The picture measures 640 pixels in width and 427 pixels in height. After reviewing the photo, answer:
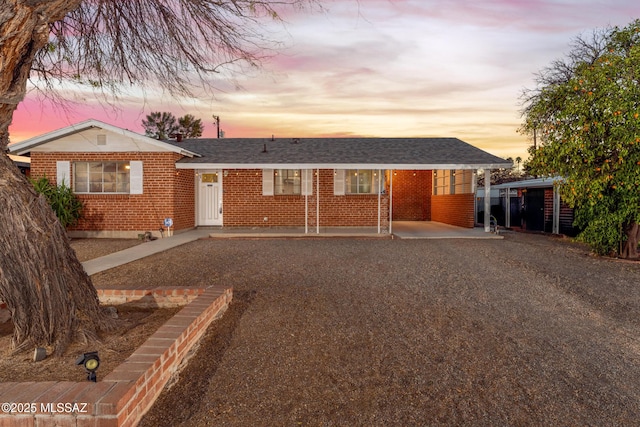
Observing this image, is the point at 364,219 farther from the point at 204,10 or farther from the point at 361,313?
the point at 204,10

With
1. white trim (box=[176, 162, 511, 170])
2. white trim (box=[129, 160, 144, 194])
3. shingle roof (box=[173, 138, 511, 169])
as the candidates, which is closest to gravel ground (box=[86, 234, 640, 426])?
white trim (box=[176, 162, 511, 170])

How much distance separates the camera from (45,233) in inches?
142

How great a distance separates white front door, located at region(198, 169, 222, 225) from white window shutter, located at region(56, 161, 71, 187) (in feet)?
14.7

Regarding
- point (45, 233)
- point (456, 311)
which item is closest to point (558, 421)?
point (456, 311)

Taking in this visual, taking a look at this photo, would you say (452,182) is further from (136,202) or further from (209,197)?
(136,202)

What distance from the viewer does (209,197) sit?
16.0 metres

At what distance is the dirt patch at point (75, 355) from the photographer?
320 centimetres

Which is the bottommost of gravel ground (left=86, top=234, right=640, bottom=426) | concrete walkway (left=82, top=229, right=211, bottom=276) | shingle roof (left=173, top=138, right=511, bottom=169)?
gravel ground (left=86, top=234, right=640, bottom=426)

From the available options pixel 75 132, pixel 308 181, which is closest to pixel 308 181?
pixel 308 181

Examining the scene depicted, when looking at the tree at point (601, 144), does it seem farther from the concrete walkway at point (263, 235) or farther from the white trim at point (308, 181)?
the white trim at point (308, 181)

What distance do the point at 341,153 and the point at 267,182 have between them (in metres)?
3.19

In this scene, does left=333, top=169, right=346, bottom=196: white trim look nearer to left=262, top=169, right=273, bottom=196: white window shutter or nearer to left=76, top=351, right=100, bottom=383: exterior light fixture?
left=262, top=169, right=273, bottom=196: white window shutter

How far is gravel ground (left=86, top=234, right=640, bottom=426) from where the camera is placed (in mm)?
3061

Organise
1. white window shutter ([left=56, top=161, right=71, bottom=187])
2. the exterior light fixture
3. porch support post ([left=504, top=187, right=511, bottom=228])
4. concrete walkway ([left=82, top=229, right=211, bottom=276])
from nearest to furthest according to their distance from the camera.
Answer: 1. the exterior light fixture
2. concrete walkway ([left=82, top=229, right=211, bottom=276])
3. white window shutter ([left=56, top=161, right=71, bottom=187])
4. porch support post ([left=504, top=187, right=511, bottom=228])
